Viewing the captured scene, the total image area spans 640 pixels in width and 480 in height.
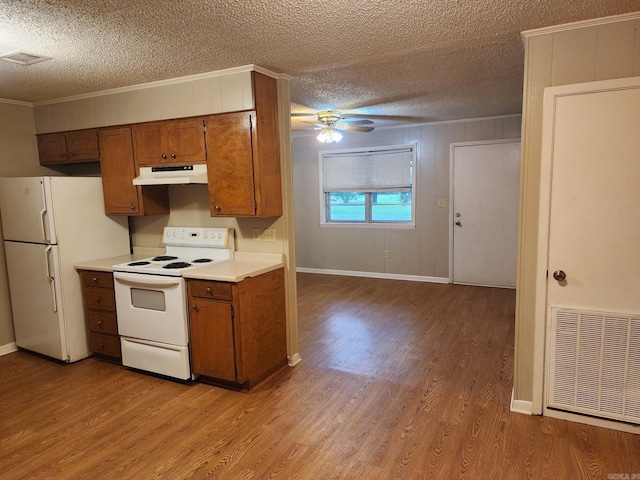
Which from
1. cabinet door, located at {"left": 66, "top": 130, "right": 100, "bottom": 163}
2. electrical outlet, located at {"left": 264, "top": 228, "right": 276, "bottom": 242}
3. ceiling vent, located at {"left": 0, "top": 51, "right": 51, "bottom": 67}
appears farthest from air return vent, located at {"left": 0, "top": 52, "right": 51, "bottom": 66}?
electrical outlet, located at {"left": 264, "top": 228, "right": 276, "bottom": 242}

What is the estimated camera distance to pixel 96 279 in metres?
3.36

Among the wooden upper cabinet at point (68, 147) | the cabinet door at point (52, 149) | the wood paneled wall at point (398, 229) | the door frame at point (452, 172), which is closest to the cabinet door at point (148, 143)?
the wooden upper cabinet at point (68, 147)

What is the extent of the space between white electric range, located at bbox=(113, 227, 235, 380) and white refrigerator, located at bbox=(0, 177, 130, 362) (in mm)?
548

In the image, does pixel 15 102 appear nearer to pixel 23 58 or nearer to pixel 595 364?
pixel 23 58

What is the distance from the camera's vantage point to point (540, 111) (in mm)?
2320

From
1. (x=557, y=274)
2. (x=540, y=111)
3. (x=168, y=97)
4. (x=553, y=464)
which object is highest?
(x=168, y=97)

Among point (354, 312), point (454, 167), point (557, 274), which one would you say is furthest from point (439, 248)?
point (557, 274)

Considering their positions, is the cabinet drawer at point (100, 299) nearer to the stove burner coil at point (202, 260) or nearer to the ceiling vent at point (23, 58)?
the stove burner coil at point (202, 260)

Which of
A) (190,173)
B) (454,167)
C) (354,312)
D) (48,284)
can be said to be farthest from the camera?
(454,167)

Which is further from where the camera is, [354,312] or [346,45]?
[354,312]

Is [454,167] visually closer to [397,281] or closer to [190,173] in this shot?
[397,281]

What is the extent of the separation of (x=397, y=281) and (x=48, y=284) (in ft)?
14.3

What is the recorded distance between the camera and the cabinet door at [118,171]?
3438 millimetres

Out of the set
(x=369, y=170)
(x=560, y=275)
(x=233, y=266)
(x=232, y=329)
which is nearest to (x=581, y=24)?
(x=560, y=275)
